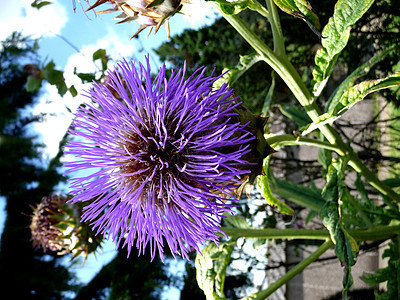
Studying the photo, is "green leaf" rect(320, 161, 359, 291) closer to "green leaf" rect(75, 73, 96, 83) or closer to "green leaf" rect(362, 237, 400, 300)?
"green leaf" rect(362, 237, 400, 300)

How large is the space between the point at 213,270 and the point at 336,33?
0.81 m

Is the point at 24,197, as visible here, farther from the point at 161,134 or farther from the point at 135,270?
the point at 161,134

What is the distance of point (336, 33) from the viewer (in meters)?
0.92

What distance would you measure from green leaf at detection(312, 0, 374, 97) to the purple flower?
0.33m

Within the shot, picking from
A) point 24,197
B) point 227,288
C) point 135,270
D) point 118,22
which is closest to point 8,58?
point 24,197

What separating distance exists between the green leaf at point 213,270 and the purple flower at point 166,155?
42cm

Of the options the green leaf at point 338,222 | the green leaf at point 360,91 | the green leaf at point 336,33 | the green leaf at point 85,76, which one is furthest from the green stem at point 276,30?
the green leaf at point 85,76

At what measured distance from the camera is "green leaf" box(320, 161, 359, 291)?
0.82m

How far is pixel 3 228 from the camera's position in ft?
12.9

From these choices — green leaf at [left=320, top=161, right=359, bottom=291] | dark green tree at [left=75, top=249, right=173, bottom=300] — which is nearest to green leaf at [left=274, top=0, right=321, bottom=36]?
green leaf at [left=320, top=161, right=359, bottom=291]

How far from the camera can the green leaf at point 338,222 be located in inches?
32.4

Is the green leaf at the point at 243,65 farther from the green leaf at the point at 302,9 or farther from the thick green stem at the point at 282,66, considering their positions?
the green leaf at the point at 302,9

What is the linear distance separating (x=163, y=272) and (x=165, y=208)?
2961mm

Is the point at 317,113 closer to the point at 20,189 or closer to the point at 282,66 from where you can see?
the point at 282,66
